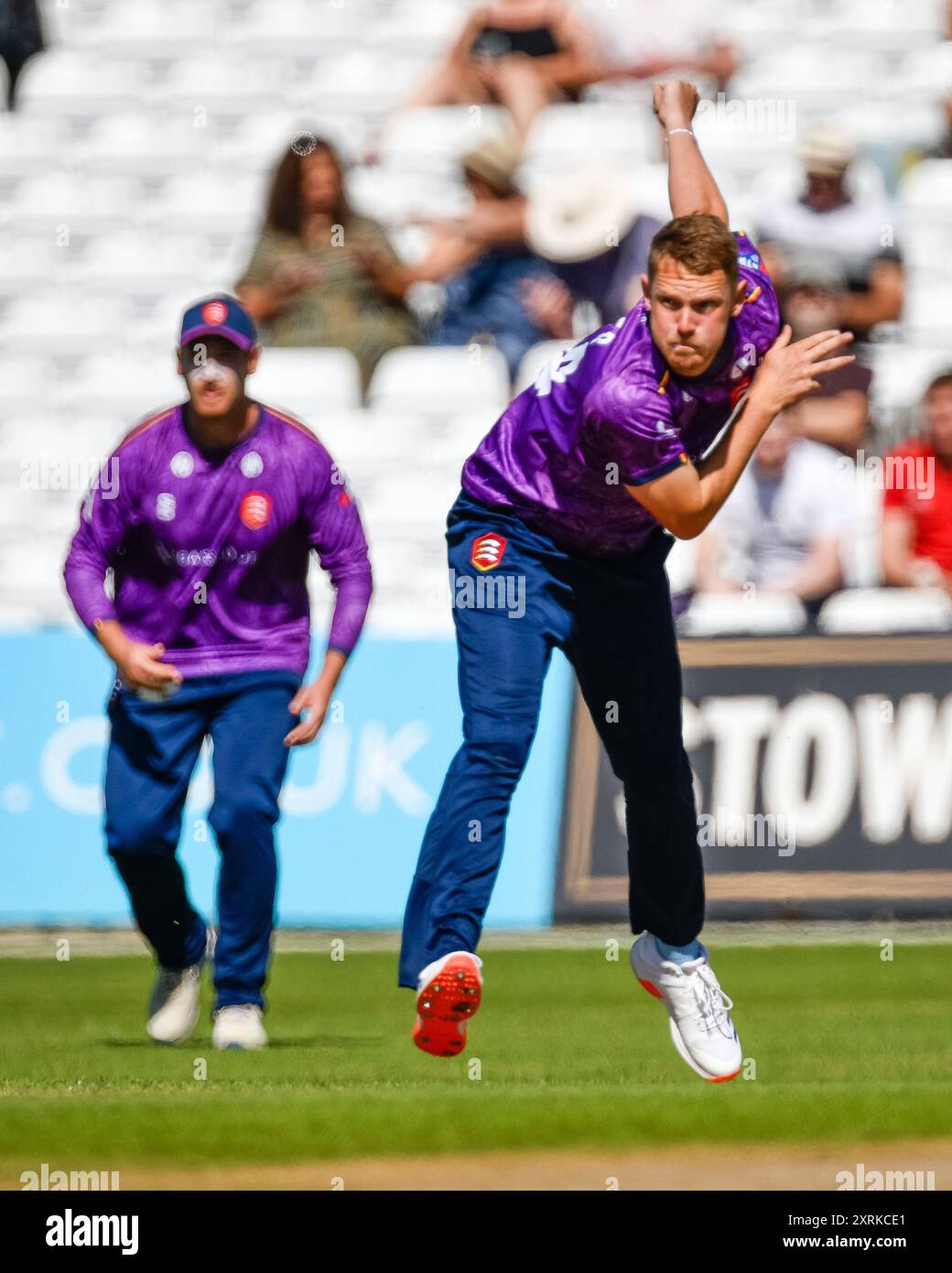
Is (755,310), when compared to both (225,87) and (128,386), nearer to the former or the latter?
(128,386)

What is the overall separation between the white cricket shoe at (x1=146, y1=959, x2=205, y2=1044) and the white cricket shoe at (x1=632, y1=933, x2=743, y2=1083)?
1.81m

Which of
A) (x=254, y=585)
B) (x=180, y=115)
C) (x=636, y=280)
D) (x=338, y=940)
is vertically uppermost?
(x=180, y=115)

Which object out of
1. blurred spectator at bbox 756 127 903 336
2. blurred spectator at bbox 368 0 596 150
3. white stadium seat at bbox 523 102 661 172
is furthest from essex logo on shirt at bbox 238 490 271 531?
blurred spectator at bbox 368 0 596 150

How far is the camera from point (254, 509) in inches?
288

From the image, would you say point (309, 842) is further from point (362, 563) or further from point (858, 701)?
point (362, 563)

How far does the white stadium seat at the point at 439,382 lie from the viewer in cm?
1345

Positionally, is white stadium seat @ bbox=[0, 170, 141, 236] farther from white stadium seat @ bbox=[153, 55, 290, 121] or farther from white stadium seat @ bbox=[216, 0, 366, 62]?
white stadium seat @ bbox=[216, 0, 366, 62]

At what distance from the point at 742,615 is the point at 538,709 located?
5.56 meters

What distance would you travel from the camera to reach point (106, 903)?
35.3 feet

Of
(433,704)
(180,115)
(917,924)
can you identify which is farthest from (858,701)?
(180,115)

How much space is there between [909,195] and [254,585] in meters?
7.74

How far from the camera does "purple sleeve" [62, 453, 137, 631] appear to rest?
731 cm

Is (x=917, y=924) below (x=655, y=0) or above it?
below

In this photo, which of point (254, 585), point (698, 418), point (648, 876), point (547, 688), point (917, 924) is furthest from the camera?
point (547, 688)
